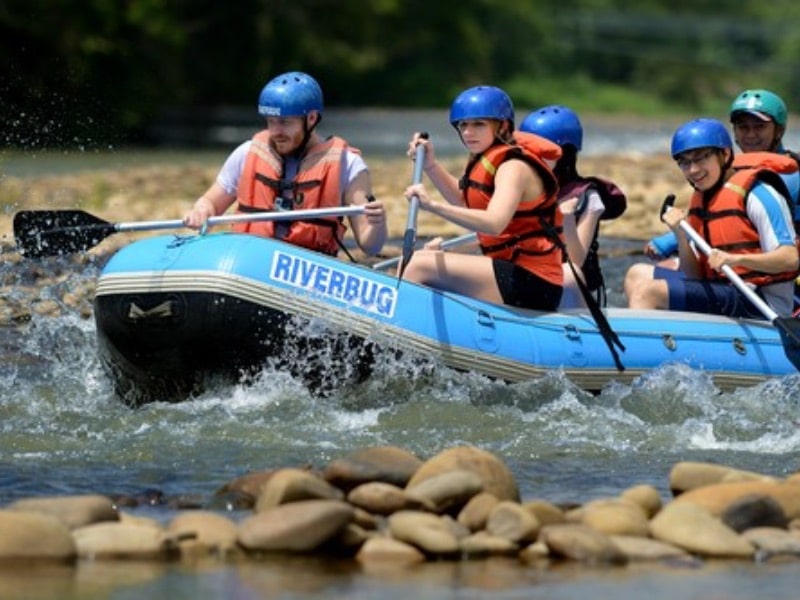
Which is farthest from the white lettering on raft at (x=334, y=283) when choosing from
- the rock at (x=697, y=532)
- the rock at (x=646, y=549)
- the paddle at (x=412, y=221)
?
the rock at (x=646, y=549)

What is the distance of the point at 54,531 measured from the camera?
660 cm

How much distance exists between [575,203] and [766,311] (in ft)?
3.57

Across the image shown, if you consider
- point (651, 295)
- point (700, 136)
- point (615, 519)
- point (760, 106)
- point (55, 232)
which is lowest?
point (615, 519)

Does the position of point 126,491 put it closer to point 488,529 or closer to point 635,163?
point 488,529

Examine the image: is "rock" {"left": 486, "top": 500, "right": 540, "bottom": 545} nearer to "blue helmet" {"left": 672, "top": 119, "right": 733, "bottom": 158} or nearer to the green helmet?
"blue helmet" {"left": 672, "top": 119, "right": 733, "bottom": 158}

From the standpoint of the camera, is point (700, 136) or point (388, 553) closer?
point (388, 553)

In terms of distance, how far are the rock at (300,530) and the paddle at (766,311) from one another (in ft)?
12.9

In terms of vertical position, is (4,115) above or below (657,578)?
above

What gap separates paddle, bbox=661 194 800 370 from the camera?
1011 centimetres

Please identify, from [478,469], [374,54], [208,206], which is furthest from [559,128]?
[374,54]

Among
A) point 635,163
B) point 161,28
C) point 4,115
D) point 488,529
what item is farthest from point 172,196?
point 161,28

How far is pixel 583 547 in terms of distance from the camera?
21.9ft

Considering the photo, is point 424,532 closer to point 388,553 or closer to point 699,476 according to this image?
point 388,553

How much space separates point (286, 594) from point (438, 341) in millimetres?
3465
